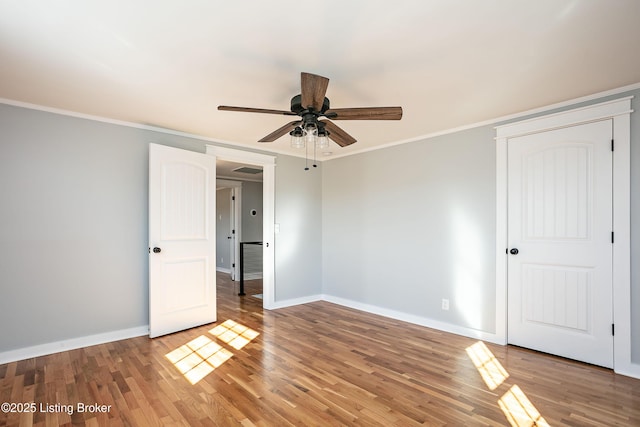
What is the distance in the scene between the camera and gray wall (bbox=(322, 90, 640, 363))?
3.48m

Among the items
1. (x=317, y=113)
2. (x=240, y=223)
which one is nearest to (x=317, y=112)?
(x=317, y=113)

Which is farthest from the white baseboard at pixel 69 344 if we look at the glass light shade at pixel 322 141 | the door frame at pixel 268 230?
the glass light shade at pixel 322 141

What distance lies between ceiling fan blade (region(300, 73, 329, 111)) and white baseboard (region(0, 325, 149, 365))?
3110 mm

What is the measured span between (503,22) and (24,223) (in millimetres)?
4078

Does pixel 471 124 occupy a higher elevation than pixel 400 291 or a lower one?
higher

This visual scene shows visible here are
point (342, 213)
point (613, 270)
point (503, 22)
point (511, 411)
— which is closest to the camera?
point (503, 22)

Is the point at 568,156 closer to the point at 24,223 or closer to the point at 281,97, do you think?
the point at 281,97

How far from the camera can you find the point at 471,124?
3.59 meters

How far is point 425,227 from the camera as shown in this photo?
402 centimetres

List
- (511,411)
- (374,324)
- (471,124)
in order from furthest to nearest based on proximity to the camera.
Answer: (374,324) → (471,124) → (511,411)

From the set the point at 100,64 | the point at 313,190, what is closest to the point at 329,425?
the point at 100,64

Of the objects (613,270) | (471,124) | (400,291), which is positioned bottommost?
(400,291)

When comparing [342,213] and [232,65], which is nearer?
[232,65]

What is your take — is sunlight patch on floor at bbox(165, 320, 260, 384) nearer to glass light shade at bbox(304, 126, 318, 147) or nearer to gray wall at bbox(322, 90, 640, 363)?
gray wall at bbox(322, 90, 640, 363)
